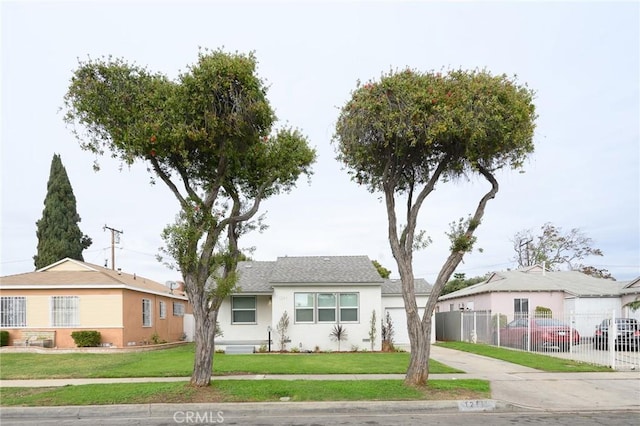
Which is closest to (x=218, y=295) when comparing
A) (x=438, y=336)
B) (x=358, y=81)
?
(x=358, y=81)

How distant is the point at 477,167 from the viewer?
41.5ft

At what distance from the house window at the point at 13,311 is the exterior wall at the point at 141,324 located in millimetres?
4376

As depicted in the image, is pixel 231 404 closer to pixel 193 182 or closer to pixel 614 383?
pixel 193 182

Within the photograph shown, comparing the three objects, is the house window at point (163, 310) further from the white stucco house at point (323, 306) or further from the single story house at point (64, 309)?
the white stucco house at point (323, 306)

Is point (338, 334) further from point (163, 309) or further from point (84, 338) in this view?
point (163, 309)

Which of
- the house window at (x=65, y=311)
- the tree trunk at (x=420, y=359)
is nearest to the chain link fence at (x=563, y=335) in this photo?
the tree trunk at (x=420, y=359)

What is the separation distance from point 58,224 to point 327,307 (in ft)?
71.4

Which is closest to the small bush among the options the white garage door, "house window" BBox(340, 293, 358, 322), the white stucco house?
the white stucco house

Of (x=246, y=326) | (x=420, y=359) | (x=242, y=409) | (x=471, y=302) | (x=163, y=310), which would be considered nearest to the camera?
(x=242, y=409)

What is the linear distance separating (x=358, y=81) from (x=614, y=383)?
32.8 ft

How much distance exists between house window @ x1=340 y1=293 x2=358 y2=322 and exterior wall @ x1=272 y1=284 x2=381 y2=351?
18 centimetres

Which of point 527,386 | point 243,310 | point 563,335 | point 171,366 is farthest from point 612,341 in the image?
point 243,310

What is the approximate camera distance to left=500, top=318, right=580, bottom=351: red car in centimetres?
2088

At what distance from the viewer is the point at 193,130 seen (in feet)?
36.7
